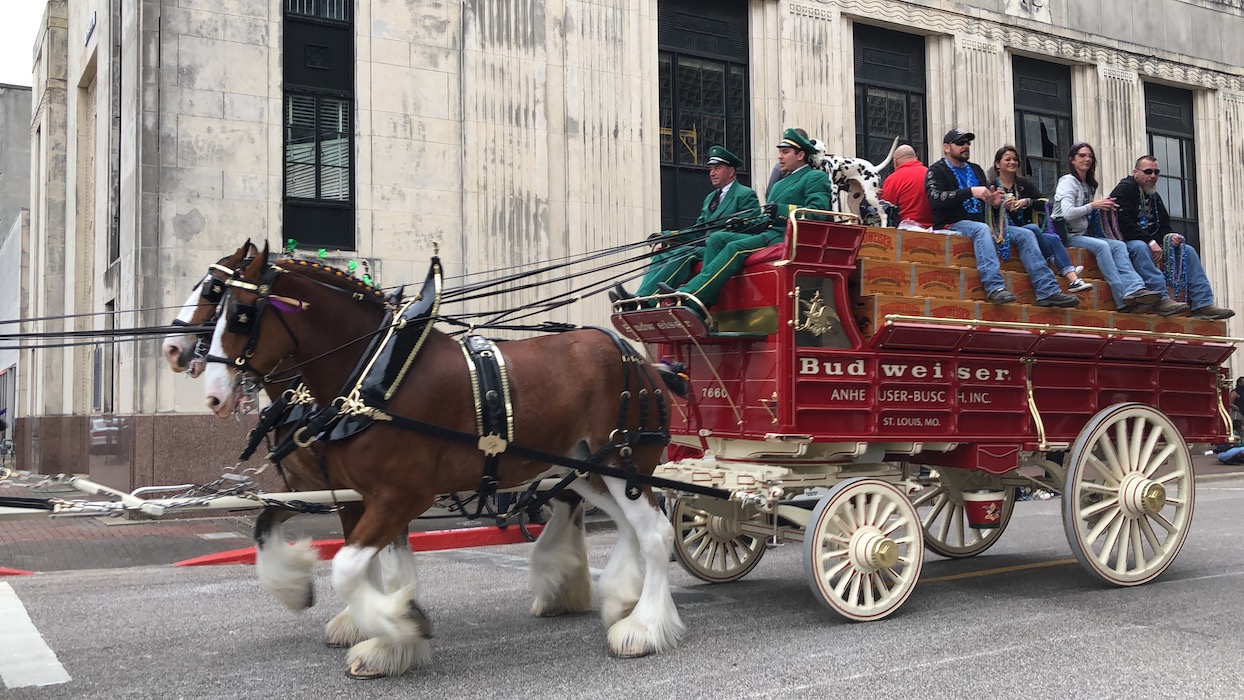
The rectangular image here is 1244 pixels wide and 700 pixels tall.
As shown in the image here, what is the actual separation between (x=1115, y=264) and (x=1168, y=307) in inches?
21.3

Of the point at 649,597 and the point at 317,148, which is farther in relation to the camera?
the point at 317,148

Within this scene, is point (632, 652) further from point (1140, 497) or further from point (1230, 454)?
point (1230, 454)

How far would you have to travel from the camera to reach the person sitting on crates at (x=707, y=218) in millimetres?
7016

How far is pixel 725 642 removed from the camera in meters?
5.86

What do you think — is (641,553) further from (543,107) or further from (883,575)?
(543,107)

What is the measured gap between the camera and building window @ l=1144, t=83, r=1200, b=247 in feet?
70.9

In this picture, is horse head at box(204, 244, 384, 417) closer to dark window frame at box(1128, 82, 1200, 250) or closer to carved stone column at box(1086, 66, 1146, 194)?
carved stone column at box(1086, 66, 1146, 194)

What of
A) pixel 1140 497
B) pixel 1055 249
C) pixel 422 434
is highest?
pixel 1055 249

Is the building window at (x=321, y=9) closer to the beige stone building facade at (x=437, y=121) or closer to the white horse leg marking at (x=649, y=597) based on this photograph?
the beige stone building facade at (x=437, y=121)

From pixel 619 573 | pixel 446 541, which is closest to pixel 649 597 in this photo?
pixel 619 573

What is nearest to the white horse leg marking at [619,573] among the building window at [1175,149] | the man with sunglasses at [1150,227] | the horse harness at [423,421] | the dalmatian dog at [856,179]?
the horse harness at [423,421]

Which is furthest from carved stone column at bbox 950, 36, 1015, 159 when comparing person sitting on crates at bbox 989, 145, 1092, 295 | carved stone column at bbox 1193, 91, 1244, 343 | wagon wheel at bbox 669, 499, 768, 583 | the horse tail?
the horse tail

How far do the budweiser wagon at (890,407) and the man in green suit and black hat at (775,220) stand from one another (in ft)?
0.46

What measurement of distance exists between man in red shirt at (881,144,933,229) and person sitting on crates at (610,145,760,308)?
133 centimetres
